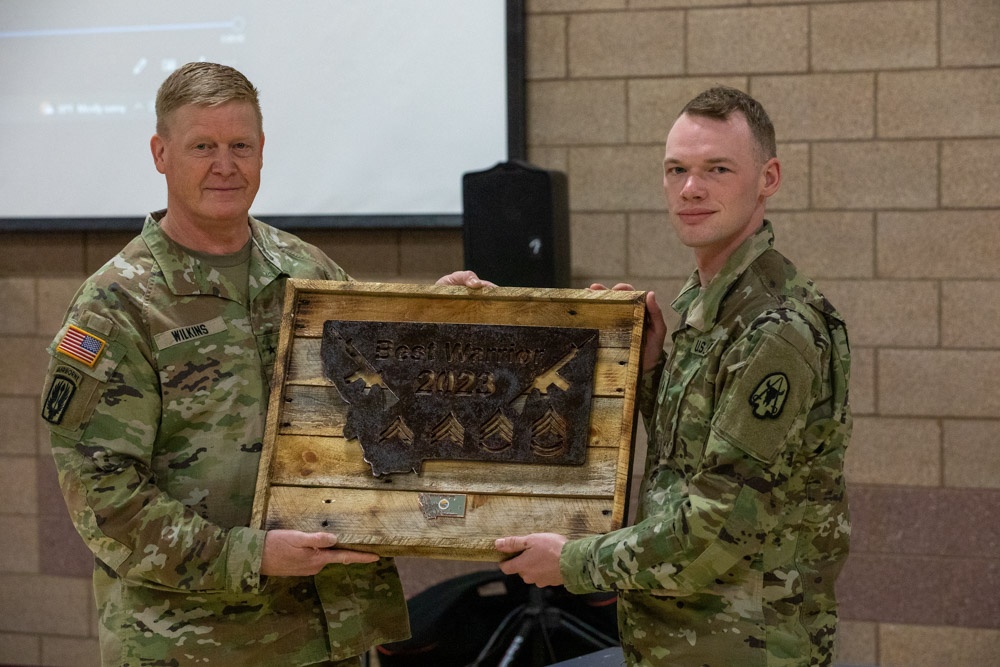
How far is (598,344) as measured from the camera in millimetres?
1992

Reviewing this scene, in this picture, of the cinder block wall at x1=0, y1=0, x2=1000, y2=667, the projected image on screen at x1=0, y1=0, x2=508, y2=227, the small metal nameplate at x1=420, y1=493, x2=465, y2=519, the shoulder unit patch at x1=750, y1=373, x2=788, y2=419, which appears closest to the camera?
the shoulder unit patch at x1=750, y1=373, x2=788, y2=419

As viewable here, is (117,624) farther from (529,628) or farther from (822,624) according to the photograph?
(529,628)

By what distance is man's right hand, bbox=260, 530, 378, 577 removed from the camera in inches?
74.2

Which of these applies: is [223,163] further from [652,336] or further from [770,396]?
[770,396]

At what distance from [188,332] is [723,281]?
0.96 metres

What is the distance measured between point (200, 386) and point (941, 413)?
9.03ft

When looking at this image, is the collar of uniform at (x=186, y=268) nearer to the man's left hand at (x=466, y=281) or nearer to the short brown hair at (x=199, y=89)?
the short brown hair at (x=199, y=89)

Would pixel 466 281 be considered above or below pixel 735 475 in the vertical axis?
above

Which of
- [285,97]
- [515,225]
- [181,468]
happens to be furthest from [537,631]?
[285,97]

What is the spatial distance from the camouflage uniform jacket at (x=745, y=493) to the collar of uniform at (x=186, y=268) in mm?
795

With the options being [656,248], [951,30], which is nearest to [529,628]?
[656,248]

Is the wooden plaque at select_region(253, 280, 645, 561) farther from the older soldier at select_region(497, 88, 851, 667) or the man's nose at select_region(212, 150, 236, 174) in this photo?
the man's nose at select_region(212, 150, 236, 174)

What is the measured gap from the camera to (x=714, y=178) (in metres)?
1.82

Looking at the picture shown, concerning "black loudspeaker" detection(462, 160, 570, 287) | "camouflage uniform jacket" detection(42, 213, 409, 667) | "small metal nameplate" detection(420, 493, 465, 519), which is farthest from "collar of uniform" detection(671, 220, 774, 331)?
"black loudspeaker" detection(462, 160, 570, 287)
